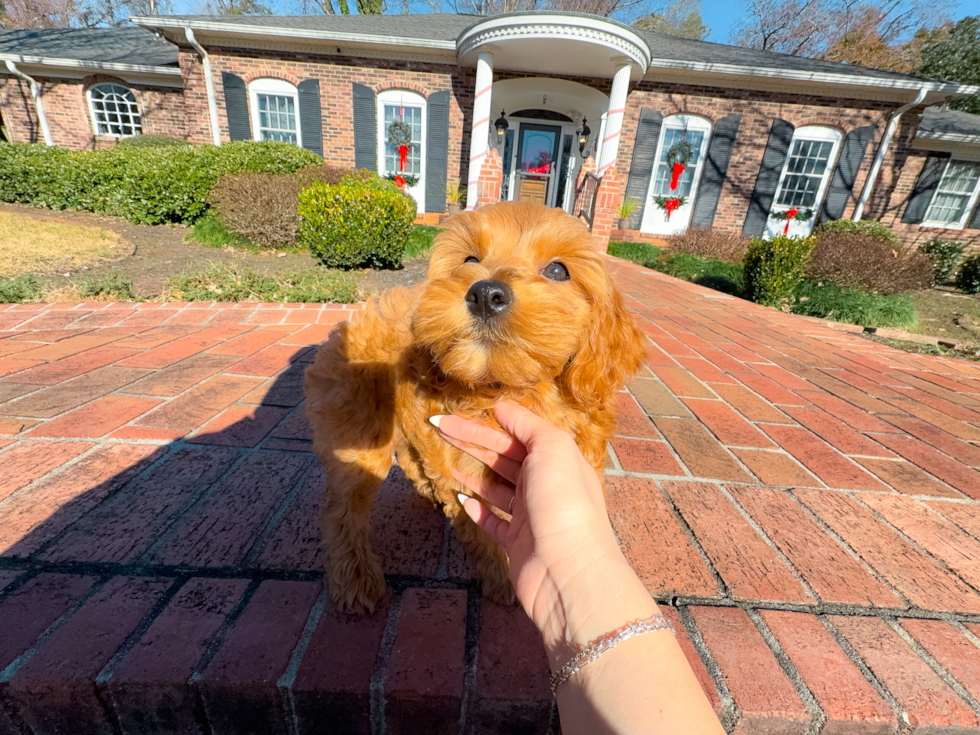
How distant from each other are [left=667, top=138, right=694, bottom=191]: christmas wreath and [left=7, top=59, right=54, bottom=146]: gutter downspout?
23124mm

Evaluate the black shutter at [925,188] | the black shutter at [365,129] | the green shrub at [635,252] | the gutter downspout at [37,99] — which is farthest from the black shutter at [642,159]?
the gutter downspout at [37,99]

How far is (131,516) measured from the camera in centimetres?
186

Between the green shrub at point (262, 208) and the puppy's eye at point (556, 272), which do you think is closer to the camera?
the puppy's eye at point (556, 272)

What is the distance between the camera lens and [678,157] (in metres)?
15.1

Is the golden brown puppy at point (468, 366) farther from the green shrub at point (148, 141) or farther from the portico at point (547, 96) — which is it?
the green shrub at point (148, 141)

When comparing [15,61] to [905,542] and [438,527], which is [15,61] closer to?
[438,527]

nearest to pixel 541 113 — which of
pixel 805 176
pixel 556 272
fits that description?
pixel 805 176

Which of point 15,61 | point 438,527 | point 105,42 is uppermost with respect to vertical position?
point 105,42

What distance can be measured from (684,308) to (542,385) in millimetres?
5793

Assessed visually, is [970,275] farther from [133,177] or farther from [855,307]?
[133,177]

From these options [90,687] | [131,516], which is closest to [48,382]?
[131,516]

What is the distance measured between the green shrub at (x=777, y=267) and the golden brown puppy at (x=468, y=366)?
8.72 metres

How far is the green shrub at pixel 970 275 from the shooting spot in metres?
13.8

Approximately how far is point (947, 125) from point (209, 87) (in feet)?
85.5
